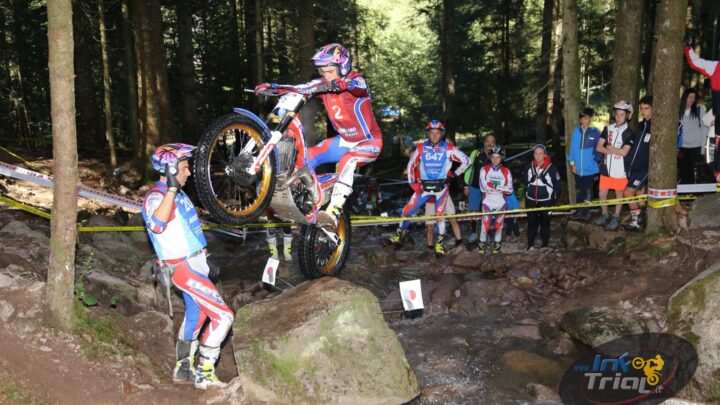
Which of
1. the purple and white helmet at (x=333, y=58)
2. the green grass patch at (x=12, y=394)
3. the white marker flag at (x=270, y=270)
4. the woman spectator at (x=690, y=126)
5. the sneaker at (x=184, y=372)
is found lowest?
the sneaker at (x=184, y=372)

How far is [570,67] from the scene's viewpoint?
1256cm

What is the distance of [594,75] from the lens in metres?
30.1

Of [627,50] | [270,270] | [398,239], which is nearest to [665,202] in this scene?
[627,50]

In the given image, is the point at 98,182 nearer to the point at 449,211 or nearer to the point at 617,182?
the point at 449,211

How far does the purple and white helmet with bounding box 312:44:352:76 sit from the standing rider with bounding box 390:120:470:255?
14.7 feet

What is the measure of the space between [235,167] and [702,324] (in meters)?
5.69

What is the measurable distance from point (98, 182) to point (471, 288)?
11.7 m

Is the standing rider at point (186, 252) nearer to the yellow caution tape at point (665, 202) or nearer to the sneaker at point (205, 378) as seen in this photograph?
the sneaker at point (205, 378)

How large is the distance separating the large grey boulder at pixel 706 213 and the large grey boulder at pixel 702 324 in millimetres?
1817

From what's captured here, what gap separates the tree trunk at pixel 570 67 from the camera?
12328 millimetres

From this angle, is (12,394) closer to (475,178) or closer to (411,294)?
(411,294)

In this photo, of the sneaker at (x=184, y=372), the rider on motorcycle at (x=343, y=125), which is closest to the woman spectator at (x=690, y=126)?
the rider on motorcycle at (x=343, y=125)

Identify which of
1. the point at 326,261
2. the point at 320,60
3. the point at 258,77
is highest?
the point at 258,77

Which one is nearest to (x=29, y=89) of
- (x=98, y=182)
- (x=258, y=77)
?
(x=98, y=182)
